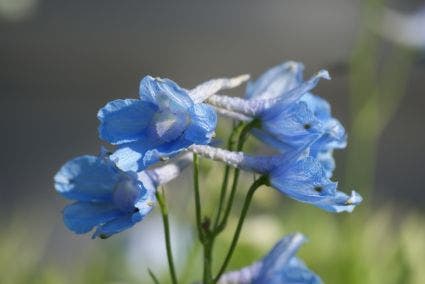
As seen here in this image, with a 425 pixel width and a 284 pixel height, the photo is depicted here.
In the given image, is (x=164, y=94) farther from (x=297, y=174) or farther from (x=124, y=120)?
(x=297, y=174)

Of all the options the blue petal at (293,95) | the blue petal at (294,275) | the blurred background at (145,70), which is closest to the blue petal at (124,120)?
the blue petal at (293,95)

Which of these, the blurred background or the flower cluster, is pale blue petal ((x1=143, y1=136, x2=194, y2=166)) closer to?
the flower cluster

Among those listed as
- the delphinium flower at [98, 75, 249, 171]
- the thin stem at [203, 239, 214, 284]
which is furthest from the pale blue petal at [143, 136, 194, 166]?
the thin stem at [203, 239, 214, 284]

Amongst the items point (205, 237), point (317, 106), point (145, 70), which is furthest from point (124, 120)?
point (145, 70)

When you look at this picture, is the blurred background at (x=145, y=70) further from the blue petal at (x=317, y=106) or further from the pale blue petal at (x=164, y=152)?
the pale blue petal at (x=164, y=152)

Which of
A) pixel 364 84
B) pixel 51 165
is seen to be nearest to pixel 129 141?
pixel 364 84

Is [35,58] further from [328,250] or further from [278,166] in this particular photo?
[278,166]
